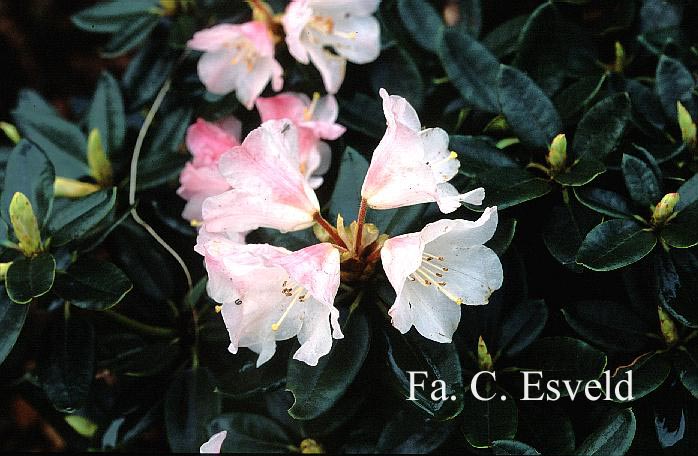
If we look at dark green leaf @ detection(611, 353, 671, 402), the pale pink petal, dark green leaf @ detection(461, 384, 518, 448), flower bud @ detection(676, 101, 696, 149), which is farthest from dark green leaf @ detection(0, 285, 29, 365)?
flower bud @ detection(676, 101, 696, 149)

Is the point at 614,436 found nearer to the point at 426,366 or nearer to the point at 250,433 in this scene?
the point at 426,366

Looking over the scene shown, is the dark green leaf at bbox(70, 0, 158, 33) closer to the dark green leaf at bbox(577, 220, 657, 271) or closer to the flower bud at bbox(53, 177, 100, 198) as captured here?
the flower bud at bbox(53, 177, 100, 198)

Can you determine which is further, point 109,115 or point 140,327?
point 109,115

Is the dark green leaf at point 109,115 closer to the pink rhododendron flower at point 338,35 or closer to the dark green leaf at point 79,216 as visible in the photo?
the dark green leaf at point 79,216

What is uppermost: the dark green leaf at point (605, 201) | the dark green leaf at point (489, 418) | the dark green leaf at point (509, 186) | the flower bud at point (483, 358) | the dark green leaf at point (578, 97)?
the dark green leaf at point (578, 97)

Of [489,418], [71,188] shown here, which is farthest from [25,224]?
[489,418]

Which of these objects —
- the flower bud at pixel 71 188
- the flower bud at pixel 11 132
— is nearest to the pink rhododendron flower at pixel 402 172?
the flower bud at pixel 71 188
